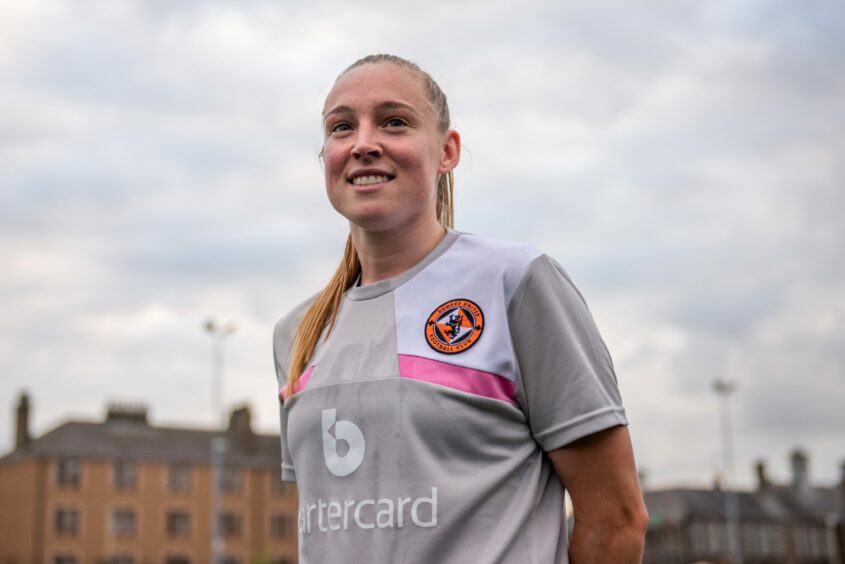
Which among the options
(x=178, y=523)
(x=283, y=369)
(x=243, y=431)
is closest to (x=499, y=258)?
(x=283, y=369)

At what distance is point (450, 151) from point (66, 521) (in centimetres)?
7347

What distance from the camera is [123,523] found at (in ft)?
241

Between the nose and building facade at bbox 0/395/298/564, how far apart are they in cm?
6919

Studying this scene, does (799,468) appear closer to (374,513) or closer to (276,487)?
(276,487)

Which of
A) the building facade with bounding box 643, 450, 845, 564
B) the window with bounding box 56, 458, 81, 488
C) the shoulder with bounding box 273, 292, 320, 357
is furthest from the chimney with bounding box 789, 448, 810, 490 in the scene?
the shoulder with bounding box 273, 292, 320, 357

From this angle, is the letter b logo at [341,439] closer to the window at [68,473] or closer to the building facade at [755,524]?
the window at [68,473]

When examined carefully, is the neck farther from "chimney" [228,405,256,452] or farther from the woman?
"chimney" [228,405,256,452]

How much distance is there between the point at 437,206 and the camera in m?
2.96

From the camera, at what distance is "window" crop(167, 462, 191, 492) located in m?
76.5

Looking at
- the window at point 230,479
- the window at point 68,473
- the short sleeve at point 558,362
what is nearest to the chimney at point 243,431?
the window at point 230,479

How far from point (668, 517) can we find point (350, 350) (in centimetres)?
9032

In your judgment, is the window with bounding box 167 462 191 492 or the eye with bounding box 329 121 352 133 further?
the window with bounding box 167 462 191 492

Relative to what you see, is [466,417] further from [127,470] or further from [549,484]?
[127,470]

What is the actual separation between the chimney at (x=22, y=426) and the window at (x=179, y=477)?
973 centimetres
